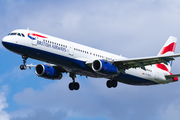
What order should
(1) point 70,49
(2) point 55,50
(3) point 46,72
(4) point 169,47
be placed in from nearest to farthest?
1. (2) point 55,50
2. (1) point 70,49
3. (3) point 46,72
4. (4) point 169,47

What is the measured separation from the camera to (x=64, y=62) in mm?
42469

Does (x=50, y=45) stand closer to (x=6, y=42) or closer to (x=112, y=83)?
(x=6, y=42)

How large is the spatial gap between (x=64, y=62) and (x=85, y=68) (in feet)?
9.69

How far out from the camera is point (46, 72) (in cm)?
4812

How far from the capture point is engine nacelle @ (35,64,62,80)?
48125 millimetres

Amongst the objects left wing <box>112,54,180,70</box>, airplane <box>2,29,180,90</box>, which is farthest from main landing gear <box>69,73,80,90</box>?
left wing <box>112,54,180,70</box>

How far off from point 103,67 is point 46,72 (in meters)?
9.14

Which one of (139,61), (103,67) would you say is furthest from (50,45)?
(139,61)

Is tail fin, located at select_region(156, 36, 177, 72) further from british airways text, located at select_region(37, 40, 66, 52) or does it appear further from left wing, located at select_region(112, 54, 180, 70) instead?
british airways text, located at select_region(37, 40, 66, 52)

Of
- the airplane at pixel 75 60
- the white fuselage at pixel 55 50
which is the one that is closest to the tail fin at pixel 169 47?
the airplane at pixel 75 60

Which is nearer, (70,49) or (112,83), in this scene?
(70,49)

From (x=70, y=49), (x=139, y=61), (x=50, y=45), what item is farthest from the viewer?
(x=139, y=61)

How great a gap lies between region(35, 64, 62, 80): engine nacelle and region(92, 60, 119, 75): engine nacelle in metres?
7.77

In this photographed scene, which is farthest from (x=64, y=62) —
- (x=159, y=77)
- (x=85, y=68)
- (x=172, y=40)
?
(x=172, y=40)
